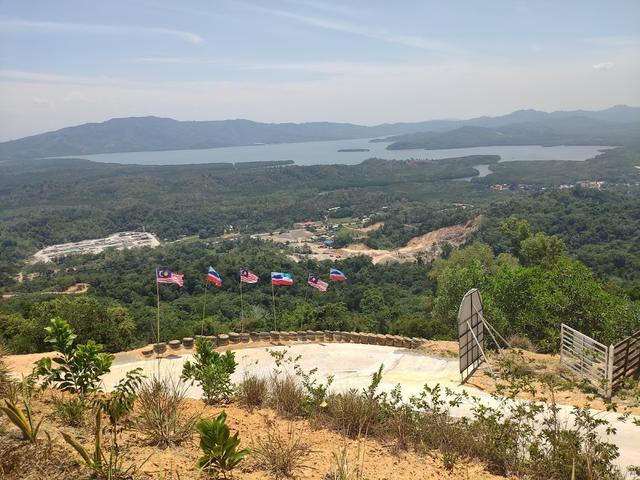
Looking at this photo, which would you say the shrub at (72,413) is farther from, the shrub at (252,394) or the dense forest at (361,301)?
the dense forest at (361,301)

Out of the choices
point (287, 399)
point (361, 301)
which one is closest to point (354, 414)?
point (287, 399)

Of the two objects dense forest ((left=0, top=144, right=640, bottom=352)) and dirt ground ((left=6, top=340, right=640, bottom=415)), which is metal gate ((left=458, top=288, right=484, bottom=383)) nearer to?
dirt ground ((left=6, top=340, right=640, bottom=415))

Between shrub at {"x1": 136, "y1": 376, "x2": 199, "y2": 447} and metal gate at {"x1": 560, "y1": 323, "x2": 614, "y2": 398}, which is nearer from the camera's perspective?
shrub at {"x1": 136, "y1": 376, "x2": 199, "y2": 447}

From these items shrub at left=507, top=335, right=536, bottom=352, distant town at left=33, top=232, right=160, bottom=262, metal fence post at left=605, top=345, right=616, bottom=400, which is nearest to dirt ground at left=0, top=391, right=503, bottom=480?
→ metal fence post at left=605, top=345, right=616, bottom=400

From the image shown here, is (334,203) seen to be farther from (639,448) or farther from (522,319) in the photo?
(639,448)

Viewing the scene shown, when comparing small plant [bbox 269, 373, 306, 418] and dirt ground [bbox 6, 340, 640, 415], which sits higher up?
small plant [bbox 269, 373, 306, 418]

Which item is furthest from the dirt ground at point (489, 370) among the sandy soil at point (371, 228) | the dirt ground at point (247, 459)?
the sandy soil at point (371, 228)

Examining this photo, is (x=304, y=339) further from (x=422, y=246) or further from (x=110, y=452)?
(x=422, y=246)
